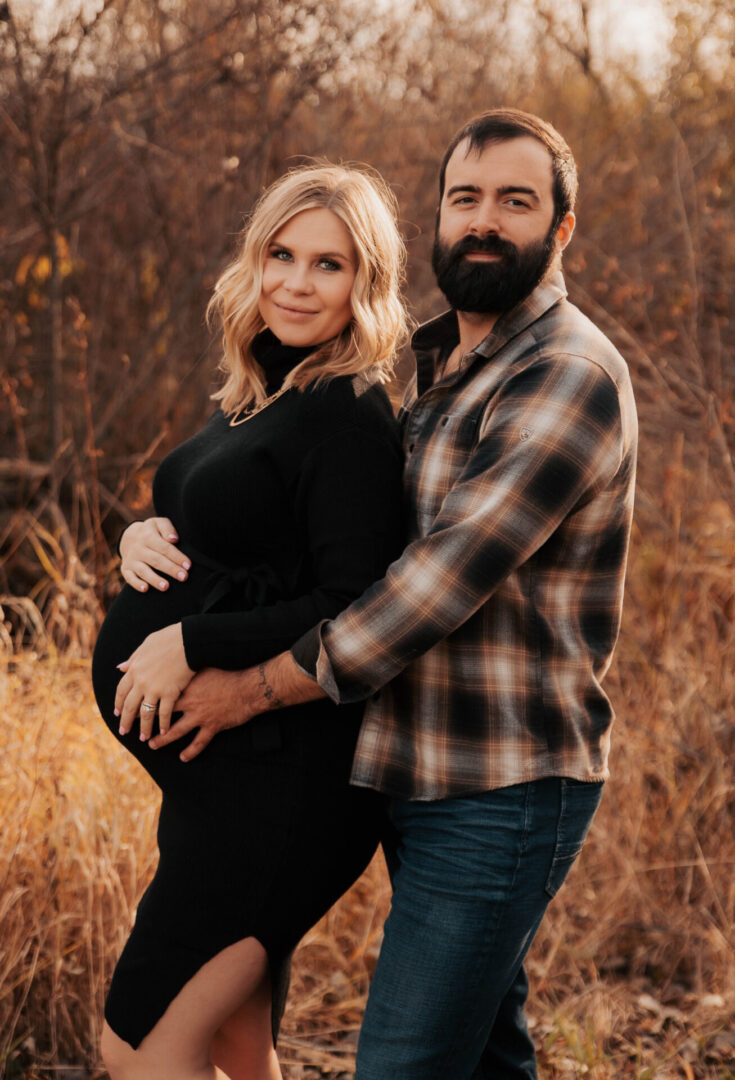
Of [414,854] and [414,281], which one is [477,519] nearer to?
[414,854]

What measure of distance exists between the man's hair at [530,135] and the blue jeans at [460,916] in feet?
3.82

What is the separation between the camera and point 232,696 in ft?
6.65

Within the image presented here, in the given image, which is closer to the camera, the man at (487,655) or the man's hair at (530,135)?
the man at (487,655)

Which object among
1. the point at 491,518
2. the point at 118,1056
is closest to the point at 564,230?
the point at 491,518

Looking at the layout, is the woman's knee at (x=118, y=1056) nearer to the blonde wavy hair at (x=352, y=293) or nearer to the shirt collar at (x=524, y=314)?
the blonde wavy hair at (x=352, y=293)

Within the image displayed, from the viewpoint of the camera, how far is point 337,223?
2.23m

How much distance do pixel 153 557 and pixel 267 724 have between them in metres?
0.44

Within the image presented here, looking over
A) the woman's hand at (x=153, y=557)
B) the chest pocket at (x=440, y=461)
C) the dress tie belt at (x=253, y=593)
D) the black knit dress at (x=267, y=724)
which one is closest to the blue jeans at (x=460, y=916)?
the black knit dress at (x=267, y=724)

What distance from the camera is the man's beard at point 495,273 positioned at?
212 centimetres

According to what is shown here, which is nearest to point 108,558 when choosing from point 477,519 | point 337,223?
point 337,223

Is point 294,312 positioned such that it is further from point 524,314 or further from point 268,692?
point 268,692

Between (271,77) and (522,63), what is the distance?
2.81 m

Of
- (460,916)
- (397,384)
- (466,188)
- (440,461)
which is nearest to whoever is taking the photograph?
(460,916)

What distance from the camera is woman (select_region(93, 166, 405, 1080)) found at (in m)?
2.01
